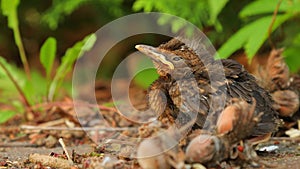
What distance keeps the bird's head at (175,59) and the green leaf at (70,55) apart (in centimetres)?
129

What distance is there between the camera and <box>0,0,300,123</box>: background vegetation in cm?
445

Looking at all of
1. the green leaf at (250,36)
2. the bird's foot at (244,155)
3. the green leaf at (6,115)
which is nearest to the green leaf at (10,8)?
the green leaf at (6,115)

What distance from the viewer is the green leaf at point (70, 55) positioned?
14.1 ft

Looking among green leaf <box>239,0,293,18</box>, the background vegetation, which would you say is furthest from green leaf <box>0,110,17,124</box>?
green leaf <box>239,0,293,18</box>

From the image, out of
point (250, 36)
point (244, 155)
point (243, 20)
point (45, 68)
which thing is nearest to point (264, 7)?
point (250, 36)

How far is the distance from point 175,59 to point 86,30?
14.9ft

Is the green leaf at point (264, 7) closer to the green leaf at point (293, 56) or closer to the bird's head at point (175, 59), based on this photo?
the green leaf at point (293, 56)

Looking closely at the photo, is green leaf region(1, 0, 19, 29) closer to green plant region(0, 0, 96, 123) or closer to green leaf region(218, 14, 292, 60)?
green plant region(0, 0, 96, 123)

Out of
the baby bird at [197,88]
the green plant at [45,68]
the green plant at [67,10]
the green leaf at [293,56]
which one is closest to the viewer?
the baby bird at [197,88]

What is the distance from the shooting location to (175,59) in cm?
295

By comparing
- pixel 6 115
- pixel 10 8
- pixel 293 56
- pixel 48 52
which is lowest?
pixel 293 56

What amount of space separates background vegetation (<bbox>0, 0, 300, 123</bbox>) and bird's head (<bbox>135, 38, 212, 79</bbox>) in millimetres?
1154

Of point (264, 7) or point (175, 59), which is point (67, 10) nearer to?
point (264, 7)

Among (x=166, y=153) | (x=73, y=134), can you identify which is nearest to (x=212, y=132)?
(x=166, y=153)
